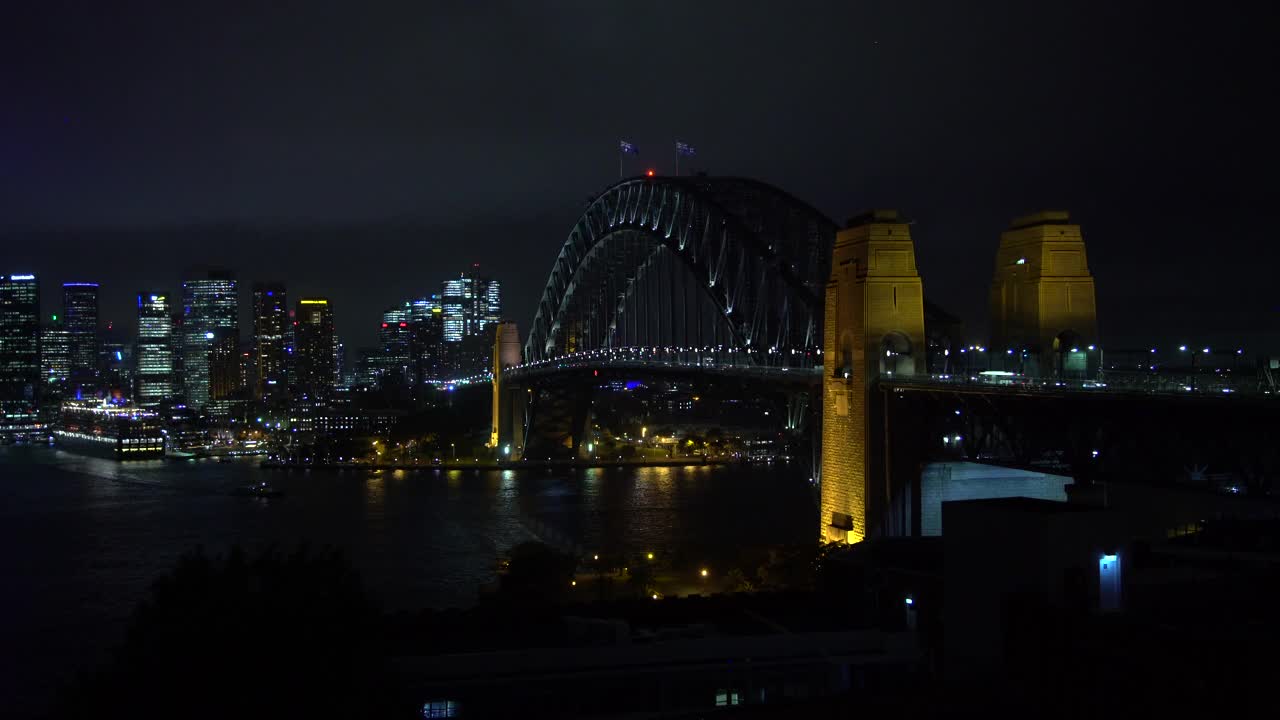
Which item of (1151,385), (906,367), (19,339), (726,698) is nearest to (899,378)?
(906,367)

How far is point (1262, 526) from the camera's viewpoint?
1573 centimetres

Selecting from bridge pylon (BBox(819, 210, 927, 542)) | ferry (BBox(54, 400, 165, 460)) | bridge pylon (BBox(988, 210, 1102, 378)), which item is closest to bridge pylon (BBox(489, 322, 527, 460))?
ferry (BBox(54, 400, 165, 460))

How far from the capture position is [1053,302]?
21453mm

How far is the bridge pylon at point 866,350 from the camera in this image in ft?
72.2

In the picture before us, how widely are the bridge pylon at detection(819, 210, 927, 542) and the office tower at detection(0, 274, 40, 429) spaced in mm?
124330

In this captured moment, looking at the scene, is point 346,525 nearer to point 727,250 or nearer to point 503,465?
point 727,250

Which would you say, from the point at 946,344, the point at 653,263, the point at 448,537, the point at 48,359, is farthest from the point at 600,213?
the point at 48,359

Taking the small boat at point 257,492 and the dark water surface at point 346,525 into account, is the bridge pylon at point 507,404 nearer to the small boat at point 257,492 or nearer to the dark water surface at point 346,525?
the dark water surface at point 346,525

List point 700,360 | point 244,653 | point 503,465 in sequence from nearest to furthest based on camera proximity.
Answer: point 244,653 → point 700,360 → point 503,465

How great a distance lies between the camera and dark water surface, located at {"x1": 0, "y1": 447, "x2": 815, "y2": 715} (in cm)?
2450

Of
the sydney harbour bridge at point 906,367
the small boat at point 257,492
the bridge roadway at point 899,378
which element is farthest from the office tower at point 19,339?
the sydney harbour bridge at point 906,367

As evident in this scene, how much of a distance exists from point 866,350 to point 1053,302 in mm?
3620

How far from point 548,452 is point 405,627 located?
176 feet

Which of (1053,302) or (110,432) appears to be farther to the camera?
(110,432)
